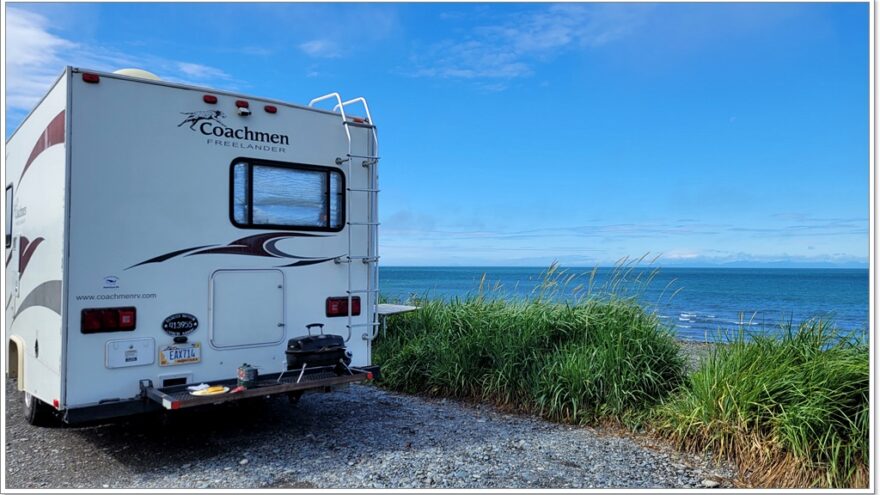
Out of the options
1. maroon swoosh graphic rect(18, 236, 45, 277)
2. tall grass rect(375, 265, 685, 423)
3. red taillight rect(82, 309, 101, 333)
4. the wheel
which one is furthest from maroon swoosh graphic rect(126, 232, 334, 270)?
tall grass rect(375, 265, 685, 423)

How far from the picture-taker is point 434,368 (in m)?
7.09

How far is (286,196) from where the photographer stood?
5332 mm

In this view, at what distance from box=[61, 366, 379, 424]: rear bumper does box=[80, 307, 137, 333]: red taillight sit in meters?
0.47

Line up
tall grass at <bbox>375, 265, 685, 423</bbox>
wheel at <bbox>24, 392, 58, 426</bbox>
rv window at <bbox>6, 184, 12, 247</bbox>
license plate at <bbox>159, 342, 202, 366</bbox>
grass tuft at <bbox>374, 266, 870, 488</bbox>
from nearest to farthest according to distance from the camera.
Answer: grass tuft at <bbox>374, 266, 870, 488</bbox>, license plate at <bbox>159, 342, 202, 366</bbox>, wheel at <bbox>24, 392, 58, 426</bbox>, tall grass at <bbox>375, 265, 685, 423</bbox>, rv window at <bbox>6, 184, 12, 247</bbox>

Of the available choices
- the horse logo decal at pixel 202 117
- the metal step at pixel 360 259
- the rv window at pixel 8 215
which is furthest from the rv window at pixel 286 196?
the rv window at pixel 8 215

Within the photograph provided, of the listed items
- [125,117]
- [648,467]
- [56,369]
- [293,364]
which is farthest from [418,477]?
[125,117]

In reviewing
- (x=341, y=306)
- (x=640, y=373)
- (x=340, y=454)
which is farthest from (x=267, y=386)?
(x=640, y=373)

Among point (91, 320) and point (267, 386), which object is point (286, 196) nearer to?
point (267, 386)

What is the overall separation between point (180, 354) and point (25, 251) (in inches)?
76.2

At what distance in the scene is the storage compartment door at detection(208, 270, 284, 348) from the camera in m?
4.95

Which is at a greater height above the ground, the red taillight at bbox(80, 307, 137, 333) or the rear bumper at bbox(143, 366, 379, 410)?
the red taillight at bbox(80, 307, 137, 333)

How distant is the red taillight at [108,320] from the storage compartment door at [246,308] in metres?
0.57

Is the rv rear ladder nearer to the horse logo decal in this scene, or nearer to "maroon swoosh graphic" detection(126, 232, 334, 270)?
"maroon swoosh graphic" detection(126, 232, 334, 270)

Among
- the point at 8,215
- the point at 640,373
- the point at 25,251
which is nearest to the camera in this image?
the point at 25,251
